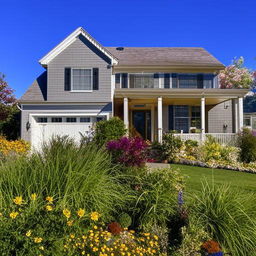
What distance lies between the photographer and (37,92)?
13.2 metres

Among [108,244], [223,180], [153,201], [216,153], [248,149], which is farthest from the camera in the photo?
[216,153]

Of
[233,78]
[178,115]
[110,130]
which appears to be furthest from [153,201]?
[233,78]

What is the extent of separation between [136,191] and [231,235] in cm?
152

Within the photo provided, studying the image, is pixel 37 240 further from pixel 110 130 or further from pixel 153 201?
pixel 110 130

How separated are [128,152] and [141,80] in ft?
37.2

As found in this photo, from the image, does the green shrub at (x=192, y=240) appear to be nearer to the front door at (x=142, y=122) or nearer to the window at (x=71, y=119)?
the window at (x=71, y=119)

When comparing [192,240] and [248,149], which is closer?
[192,240]

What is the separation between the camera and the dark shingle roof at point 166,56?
15.4 m

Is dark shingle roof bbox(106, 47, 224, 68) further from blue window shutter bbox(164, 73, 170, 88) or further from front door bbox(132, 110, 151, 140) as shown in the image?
front door bbox(132, 110, 151, 140)

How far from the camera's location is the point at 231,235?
2.78m

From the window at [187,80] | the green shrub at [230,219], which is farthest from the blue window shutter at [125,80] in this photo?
the green shrub at [230,219]

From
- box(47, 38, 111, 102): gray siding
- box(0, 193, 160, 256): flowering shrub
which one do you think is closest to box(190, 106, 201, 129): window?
box(47, 38, 111, 102): gray siding

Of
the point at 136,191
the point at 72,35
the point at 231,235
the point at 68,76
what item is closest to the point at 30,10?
the point at 72,35

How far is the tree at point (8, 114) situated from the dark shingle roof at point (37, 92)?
107 inches
